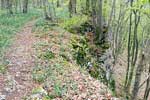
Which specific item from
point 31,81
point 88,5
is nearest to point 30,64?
point 31,81

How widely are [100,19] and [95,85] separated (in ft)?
42.6

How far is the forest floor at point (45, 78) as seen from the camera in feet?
32.7

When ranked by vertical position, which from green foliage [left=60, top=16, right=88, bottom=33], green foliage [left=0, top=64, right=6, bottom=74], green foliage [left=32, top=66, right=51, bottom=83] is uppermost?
green foliage [left=60, top=16, right=88, bottom=33]

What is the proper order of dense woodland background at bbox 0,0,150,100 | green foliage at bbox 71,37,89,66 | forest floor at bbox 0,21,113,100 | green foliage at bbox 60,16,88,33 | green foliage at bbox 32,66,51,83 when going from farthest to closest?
green foliage at bbox 60,16,88,33 → dense woodland background at bbox 0,0,150,100 → green foliage at bbox 71,37,89,66 → green foliage at bbox 32,66,51,83 → forest floor at bbox 0,21,113,100

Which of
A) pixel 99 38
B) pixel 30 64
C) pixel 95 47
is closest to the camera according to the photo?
pixel 30 64

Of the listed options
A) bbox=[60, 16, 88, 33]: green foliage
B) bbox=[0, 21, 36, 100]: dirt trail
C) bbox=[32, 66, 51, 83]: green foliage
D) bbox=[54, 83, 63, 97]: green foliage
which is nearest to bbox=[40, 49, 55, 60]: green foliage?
bbox=[0, 21, 36, 100]: dirt trail

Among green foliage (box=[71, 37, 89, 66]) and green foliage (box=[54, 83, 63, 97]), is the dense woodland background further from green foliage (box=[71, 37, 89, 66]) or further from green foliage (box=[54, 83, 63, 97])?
green foliage (box=[54, 83, 63, 97])

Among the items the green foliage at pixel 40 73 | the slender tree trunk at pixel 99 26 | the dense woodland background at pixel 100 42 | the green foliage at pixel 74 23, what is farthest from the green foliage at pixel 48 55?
the green foliage at pixel 74 23

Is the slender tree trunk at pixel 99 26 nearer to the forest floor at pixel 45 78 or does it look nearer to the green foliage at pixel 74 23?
the green foliage at pixel 74 23

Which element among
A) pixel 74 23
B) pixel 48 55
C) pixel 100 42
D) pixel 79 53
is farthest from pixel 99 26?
pixel 48 55

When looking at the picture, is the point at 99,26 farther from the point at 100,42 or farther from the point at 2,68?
the point at 2,68

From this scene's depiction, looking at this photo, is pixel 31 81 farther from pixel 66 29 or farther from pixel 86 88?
pixel 66 29

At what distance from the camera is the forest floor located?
9961 millimetres

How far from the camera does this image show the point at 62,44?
18047mm
